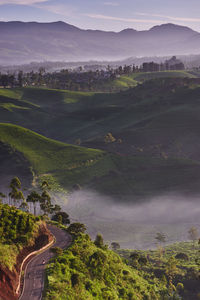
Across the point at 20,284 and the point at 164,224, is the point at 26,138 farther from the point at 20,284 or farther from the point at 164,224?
the point at 20,284

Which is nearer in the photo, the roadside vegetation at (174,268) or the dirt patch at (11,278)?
the dirt patch at (11,278)

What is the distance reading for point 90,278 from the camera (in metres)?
61.6

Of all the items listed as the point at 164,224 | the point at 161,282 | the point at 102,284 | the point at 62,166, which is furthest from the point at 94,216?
the point at 102,284

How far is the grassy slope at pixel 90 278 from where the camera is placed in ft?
176

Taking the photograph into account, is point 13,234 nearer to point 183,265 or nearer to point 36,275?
point 36,275

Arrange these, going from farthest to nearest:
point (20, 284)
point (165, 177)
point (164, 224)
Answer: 1. point (165, 177)
2. point (164, 224)
3. point (20, 284)

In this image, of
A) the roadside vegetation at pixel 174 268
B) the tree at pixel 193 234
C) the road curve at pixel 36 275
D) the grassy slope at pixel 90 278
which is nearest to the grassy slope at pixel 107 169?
the tree at pixel 193 234

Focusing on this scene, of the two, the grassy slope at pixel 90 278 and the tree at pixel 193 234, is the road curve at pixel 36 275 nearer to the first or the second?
the grassy slope at pixel 90 278

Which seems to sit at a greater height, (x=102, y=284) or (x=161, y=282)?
(x=102, y=284)

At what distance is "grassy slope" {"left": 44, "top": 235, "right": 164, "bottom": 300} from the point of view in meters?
53.6

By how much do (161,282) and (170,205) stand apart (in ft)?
229

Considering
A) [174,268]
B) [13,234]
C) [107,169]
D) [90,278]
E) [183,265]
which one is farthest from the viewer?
[107,169]

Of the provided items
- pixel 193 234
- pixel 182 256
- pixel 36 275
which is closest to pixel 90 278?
pixel 36 275

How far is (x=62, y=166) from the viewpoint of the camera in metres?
176
